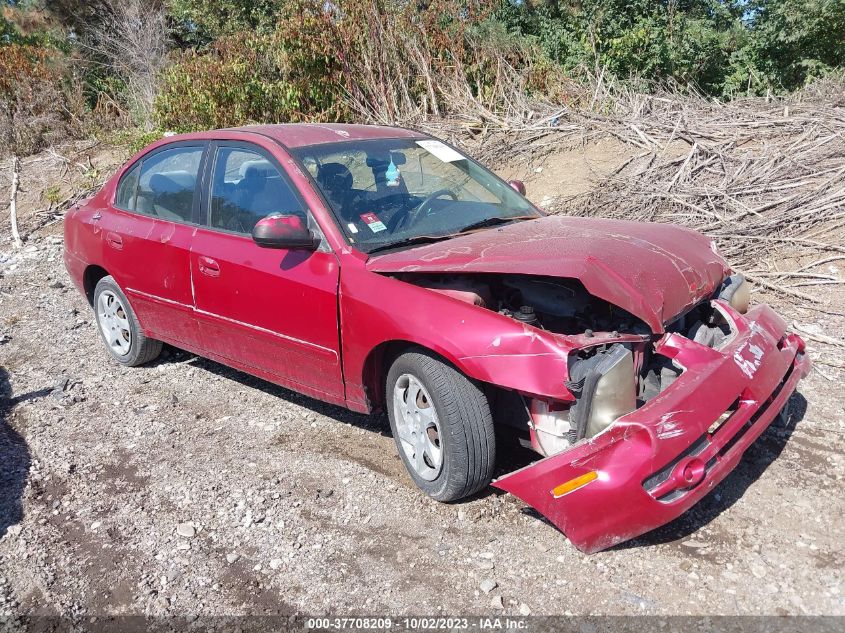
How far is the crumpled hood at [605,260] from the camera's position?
3.05m

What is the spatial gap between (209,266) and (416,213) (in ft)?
4.15

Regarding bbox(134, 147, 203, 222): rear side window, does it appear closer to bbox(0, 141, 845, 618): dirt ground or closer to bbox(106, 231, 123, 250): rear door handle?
bbox(106, 231, 123, 250): rear door handle

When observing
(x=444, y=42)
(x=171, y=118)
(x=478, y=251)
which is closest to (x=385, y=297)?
(x=478, y=251)

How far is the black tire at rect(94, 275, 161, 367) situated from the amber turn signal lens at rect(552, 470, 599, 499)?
351 cm

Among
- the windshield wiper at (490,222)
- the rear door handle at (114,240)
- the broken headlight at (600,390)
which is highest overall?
the windshield wiper at (490,222)

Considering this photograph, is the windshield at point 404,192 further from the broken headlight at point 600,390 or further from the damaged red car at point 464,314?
the broken headlight at point 600,390

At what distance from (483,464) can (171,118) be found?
1093 centimetres

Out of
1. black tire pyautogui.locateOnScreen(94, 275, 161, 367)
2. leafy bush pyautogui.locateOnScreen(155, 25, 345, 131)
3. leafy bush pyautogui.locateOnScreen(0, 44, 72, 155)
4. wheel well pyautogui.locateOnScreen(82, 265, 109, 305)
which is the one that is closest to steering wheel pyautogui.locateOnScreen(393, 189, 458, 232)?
black tire pyautogui.locateOnScreen(94, 275, 161, 367)

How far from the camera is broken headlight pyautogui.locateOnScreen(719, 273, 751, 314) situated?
150 inches

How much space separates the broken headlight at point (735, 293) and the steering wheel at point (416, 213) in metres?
1.56

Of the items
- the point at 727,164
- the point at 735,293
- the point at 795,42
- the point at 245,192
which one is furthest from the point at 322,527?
the point at 795,42

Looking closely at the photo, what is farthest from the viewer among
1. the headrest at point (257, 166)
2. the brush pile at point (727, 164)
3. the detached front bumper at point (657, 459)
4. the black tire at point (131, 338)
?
the brush pile at point (727, 164)

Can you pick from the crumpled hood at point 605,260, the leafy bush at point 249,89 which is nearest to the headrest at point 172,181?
the crumpled hood at point 605,260

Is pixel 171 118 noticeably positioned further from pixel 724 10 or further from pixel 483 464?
pixel 724 10
